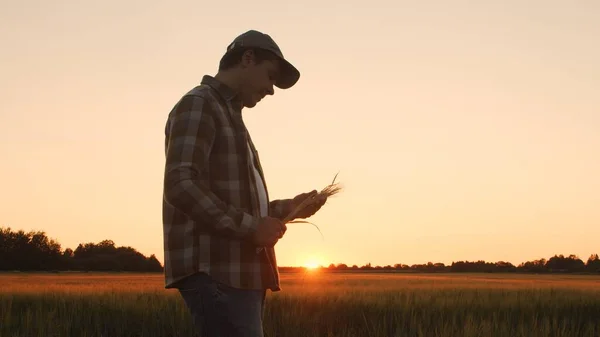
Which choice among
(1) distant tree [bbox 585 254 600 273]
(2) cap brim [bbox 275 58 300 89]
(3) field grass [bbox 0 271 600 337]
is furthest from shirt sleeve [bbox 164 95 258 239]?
(1) distant tree [bbox 585 254 600 273]

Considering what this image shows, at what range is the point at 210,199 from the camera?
256 cm

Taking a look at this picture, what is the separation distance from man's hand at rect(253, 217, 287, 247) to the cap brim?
0.70 m

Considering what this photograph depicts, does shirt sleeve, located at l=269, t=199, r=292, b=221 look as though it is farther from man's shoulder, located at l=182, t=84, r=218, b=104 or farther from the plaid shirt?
man's shoulder, located at l=182, t=84, r=218, b=104

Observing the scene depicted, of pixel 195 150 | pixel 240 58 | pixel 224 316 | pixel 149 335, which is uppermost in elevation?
pixel 240 58

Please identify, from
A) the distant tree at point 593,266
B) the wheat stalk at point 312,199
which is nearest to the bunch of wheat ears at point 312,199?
the wheat stalk at point 312,199

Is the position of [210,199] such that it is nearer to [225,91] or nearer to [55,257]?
[225,91]

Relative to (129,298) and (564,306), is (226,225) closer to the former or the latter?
(129,298)

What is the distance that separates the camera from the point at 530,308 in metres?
11.1

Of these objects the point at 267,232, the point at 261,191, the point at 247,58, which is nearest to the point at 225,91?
the point at 247,58

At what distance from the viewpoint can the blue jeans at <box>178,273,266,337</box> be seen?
2.59 m

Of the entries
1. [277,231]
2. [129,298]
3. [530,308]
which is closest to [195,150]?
[277,231]

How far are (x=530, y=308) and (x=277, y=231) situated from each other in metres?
9.45

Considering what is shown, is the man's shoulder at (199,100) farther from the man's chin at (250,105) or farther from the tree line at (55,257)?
the tree line at (55,257)

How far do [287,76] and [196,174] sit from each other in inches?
27.4
